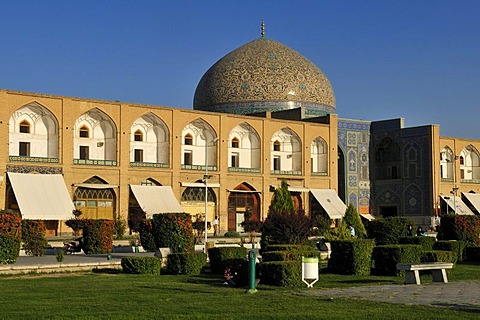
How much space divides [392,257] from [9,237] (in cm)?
898

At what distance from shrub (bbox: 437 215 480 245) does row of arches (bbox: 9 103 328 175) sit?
1625 centimetres

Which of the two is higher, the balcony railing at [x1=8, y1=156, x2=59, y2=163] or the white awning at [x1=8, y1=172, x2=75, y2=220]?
the balcony railing at [x1=8, y1=156, x2=59, y2=163]

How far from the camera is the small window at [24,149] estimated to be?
34531mm

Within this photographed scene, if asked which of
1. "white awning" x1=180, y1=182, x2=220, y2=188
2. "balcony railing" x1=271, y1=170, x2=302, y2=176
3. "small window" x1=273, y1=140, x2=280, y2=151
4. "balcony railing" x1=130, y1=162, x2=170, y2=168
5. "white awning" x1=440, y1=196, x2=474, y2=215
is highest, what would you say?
"small window" x1=273, y1=140, x2=280, y2=151

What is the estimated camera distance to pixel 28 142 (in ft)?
114

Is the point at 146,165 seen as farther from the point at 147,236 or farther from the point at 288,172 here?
the point at 147,236

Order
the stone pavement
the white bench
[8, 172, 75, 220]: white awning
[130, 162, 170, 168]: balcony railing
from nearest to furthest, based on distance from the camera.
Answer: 1. the stone pavement
2. the white bench
3. [8, 172, 75, 220]: white awning
4. [130, 162, 170, 168]: balcony railing

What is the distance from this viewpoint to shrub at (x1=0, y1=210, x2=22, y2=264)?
60.7ft

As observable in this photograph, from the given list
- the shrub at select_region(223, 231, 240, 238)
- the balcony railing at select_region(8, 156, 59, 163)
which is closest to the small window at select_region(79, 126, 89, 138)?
the balcony railing at select_region(8, 156, 59, 163)

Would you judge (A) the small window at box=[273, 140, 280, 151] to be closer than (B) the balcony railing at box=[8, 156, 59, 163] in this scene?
No

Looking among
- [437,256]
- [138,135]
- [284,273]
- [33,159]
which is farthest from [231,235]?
[284,273]

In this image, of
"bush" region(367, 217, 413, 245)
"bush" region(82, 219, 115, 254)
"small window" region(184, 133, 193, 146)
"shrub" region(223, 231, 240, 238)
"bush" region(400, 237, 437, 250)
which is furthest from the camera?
"small window" region(184, 133, 193, 146)

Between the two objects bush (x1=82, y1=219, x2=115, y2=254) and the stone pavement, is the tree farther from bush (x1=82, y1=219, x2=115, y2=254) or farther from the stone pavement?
the stone pavement

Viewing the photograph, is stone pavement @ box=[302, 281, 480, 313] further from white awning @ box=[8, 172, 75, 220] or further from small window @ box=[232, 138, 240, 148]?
small window @ box=[232, 138, 240, 148]
